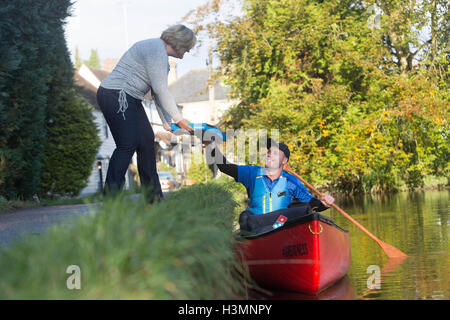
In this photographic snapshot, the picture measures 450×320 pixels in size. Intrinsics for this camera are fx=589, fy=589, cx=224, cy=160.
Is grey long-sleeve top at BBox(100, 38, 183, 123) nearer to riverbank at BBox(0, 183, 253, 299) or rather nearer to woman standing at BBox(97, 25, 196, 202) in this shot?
woman standing at BBox(97, 25, 196, 202)

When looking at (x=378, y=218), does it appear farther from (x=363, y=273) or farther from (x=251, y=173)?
(x=251, y=173)

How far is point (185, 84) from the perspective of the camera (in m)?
63.7

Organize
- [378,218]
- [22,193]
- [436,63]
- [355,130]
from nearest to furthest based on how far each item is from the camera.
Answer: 1. [378,218]
2. [22,193]
3. [355,130]
4. [436,63]

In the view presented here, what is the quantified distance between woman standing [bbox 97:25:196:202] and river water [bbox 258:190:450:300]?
6.41 ft

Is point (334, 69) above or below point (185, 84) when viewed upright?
below

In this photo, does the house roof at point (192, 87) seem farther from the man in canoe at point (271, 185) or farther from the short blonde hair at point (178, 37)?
the short blonde hair at point (178, 37)

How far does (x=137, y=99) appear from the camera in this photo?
5.37m

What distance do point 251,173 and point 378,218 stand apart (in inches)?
256

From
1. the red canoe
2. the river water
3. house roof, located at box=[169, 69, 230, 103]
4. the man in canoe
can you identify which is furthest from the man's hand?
house roof, located at box=[169, 69, 230, 103]

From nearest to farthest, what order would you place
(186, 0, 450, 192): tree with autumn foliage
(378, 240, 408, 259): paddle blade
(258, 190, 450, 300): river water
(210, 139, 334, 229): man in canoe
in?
(258, 190, 450, 300): river water
(210, 139, 334, 229): man in canoe
(378, 240, 408, 259): paddle blade
(186, 0, 450, 192): tree with autumn foliage

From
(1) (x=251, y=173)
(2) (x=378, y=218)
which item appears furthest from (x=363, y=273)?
(2) (x=378, y=218)

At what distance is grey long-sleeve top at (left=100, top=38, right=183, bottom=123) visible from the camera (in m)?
5.28
